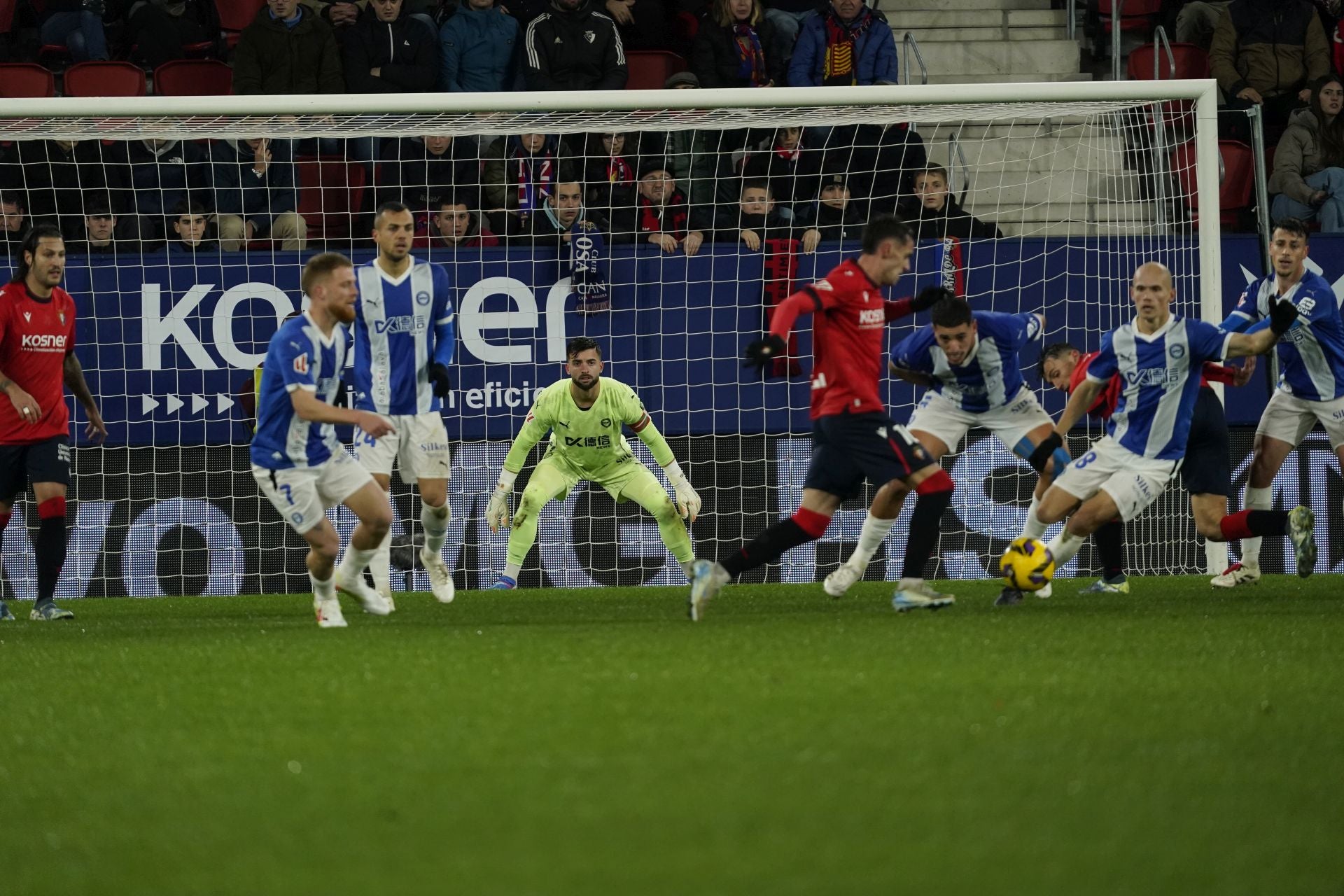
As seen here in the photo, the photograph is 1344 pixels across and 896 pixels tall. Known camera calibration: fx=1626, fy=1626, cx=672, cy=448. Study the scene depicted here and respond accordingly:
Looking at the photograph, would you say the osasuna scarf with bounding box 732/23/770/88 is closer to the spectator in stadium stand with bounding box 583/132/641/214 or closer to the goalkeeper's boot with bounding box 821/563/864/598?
the spectator in stadium stand with bounding box 583/132/641/214

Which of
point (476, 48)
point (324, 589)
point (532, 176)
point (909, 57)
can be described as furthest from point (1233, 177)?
point (324, 589)

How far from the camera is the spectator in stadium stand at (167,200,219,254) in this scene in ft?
38.1

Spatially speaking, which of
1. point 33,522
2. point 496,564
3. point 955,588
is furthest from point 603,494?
point 33,522

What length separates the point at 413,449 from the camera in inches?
353

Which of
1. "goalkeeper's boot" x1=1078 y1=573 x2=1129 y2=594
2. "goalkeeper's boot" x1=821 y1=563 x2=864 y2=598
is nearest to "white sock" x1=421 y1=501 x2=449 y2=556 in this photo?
"goalkeeper's boot" x1=821 y1=563 x2=864 y2=598

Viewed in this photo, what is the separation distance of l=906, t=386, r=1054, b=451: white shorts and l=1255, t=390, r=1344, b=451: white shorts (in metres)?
1.35

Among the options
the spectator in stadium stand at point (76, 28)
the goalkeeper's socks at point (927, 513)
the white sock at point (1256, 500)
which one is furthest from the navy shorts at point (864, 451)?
the spectator in stadium stand at point (76, 28)

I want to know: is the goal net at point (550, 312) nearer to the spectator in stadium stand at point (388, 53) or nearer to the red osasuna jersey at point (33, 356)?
the spectator in stadium stand at point (388, 53)

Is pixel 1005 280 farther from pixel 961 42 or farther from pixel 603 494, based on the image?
pixel 961 42

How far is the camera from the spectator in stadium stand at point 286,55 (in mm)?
13039

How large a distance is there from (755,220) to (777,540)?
4.52m

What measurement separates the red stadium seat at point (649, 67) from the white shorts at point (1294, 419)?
650cm

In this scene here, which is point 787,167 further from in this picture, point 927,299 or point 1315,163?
point 1315,163

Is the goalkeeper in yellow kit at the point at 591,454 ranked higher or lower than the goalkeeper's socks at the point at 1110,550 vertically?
higher
